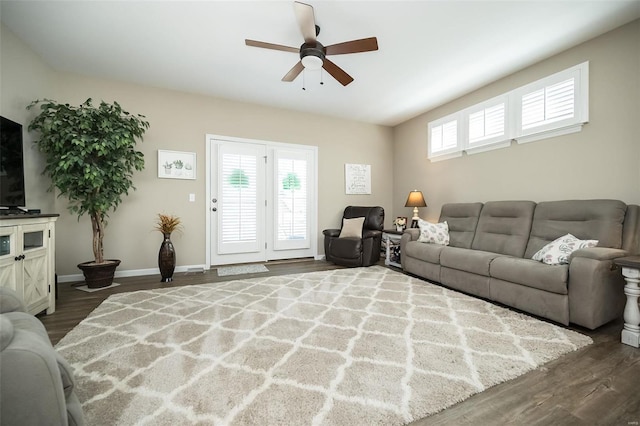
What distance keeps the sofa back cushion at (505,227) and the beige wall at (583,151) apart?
0.37m

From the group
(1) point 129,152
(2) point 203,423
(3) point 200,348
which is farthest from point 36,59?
(2) point 203,423

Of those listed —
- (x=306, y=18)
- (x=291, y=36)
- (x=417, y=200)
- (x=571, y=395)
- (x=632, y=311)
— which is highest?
(x=291, y=36)

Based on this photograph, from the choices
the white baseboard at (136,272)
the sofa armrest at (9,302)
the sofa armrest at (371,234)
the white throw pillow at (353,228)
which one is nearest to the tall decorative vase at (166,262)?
the white baseboard at (136,272)

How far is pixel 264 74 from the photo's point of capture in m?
3.45

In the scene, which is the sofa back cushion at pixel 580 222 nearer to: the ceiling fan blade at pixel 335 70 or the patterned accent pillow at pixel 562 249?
the patterned accent pillow at pixel 562 249

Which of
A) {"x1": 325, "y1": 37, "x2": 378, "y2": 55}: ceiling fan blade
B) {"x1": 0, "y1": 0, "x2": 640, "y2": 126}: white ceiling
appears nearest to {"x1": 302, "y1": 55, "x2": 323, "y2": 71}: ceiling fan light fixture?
{"x1": 325, "y1": 37, "x2": 378, "y2": 55}: ceiling fan blade

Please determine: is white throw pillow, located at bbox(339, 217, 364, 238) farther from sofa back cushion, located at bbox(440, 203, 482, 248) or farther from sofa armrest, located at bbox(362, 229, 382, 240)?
sofa back cushion, located at bbox(440, 203, 482, 248)

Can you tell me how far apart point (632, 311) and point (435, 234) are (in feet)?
6.41

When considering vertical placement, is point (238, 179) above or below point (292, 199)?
above

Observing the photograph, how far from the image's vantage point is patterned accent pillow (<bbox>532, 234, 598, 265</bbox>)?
227 centimetres

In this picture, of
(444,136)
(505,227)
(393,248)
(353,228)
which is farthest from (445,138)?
(353,228)

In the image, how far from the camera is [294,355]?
170 cm

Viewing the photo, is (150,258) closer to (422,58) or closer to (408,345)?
(408,345)

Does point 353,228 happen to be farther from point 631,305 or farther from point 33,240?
point 33,240
